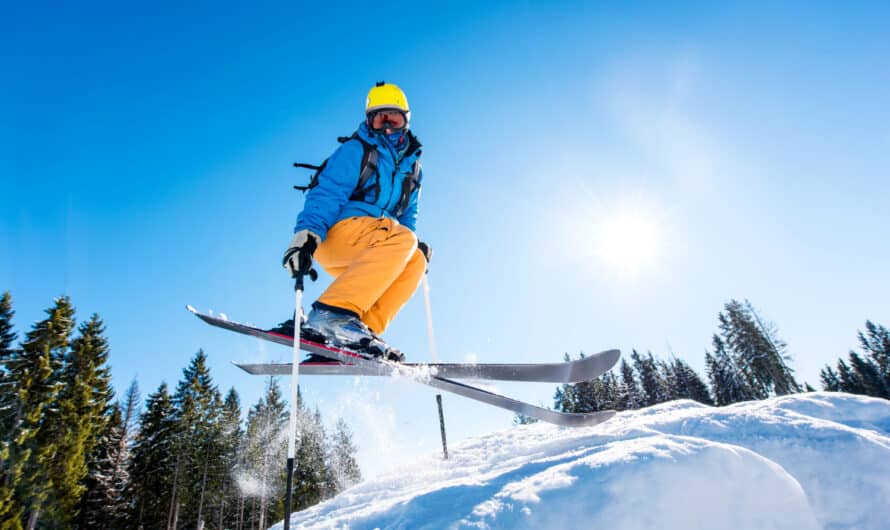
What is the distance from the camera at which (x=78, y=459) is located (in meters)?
21.9

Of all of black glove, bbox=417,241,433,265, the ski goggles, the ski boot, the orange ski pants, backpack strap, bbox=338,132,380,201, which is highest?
the ski goggles

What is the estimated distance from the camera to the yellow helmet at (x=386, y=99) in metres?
4.40

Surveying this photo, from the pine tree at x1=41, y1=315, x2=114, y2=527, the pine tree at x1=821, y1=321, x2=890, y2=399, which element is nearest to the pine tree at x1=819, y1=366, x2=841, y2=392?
the pine tree at x1=821, y1=321, x2=890, y2=399

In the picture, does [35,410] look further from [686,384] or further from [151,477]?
[686,384]

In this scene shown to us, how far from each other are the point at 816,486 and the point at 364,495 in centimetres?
261

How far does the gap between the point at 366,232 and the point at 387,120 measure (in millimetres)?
1408

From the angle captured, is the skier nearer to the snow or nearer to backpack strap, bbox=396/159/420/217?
backpack strap, bbox=396/159/420/217

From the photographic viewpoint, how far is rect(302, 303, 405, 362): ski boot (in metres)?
3.54

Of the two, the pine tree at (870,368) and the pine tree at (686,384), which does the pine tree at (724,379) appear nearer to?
the pine tree at (686,384)

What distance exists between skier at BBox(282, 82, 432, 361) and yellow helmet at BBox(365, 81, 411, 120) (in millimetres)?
11

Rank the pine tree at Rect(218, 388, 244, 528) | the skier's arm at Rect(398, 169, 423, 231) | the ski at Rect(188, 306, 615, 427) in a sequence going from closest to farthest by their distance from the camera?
the ski at Rect(188, 306, 615, 427) < the skier's arm at Rect(398, 169, 423, 231) < the pine tree at Rect(218, 388, 244, 528)

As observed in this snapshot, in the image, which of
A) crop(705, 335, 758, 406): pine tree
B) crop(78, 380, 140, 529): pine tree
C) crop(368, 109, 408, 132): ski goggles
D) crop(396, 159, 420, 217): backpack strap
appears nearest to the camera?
crop(368, 109, 408, 132): ski goggles

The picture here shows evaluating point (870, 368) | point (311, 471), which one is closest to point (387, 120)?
point (311, 471)

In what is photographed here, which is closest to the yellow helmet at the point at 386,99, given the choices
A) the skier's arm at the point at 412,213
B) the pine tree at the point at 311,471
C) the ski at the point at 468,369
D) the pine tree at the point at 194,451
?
the skier's arm at the point at 412,213
